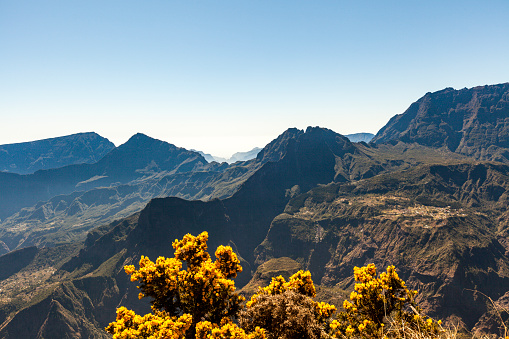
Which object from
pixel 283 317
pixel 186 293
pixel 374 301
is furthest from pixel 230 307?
pixel 374 301

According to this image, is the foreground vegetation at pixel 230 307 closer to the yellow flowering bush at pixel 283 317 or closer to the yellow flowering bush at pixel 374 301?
the yellow flowering bush at pixel 283 317

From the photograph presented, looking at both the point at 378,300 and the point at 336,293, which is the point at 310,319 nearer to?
the point at 378,300

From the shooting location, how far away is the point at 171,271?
943 inches

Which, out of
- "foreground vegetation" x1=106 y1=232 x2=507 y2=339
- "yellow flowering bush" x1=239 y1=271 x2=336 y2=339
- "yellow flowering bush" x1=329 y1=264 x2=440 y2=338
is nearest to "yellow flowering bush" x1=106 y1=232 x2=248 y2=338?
"foreground vegetation" x1=106 y1=232 x2=507 y2=339

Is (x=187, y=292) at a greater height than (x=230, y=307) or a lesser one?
greater

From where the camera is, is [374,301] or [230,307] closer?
[230,307]

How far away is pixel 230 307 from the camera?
987 inches

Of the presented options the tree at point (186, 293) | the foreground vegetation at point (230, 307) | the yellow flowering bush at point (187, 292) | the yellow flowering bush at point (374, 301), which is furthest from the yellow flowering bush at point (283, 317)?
the yellow flowering bush at point (374, 301)

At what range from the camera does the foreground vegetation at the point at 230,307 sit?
19.7 meters

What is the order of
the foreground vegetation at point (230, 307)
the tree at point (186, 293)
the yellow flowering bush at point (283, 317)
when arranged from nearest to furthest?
the foreground vegetation at point (230, 307) < the yellow flowering bush at point (283, 317) < the tree at point (186, 293)

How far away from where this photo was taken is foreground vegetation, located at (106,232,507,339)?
19.7m

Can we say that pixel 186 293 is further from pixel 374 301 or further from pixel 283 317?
pixel 374 301

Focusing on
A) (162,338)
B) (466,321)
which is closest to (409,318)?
(162,338)

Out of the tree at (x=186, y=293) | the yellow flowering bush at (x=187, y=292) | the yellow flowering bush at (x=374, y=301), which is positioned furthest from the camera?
the yellow flowering bush at (x=374, y=301)
